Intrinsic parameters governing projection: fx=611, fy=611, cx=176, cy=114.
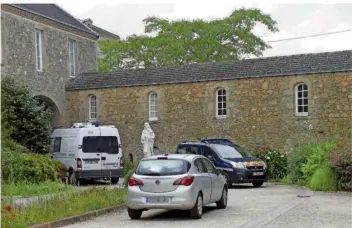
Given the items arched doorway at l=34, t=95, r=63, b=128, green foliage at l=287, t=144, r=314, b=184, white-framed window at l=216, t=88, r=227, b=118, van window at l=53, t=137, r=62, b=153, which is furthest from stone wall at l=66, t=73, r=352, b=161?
van window at l=53, t=137, r=62, b=153

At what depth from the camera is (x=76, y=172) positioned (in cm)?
2394

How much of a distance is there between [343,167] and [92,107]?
56.7 ft

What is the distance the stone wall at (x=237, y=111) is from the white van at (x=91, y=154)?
6.23 meters

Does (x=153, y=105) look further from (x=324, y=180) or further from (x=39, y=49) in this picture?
(x=324, y=180)

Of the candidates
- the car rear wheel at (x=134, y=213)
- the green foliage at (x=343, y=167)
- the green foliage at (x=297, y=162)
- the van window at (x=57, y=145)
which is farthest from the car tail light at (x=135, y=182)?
the van window at (x=57, y=145)

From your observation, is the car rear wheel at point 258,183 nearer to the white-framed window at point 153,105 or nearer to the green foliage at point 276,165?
the green foliage at point 276,165

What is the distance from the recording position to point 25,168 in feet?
67.9

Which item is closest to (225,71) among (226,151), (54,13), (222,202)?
(226,151)

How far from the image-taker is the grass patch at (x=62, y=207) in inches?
458

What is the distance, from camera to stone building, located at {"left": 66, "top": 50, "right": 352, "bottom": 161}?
2730 cm

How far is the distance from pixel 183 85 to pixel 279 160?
289 inches

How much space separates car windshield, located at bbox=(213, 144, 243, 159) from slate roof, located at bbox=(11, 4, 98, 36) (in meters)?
12.3

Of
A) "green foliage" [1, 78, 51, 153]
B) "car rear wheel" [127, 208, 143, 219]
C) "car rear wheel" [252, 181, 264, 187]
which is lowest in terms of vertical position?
"car rear wheel" [252, 181, 264, 187]

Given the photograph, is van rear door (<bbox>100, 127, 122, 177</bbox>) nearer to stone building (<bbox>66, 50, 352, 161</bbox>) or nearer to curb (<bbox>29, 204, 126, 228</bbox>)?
stone building (<bbox>66, 50, 352, 161</bbox>)
